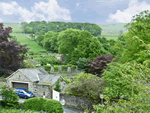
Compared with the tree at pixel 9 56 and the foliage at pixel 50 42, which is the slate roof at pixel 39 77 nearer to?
the tree at pixel 9 56

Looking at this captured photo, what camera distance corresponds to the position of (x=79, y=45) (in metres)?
45.2

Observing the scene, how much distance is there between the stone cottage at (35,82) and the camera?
21.4 m

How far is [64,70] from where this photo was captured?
4312cm

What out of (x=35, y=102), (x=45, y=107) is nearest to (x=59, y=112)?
(x=45, y=107)

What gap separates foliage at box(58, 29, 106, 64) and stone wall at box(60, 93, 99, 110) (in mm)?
24221

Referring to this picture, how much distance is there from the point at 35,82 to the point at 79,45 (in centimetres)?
2461

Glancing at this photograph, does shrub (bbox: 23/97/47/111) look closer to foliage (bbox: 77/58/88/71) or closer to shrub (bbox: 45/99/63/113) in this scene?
shrub (bbox: 45/99/63/113)

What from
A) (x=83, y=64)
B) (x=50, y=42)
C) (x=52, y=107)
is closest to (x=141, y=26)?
(x=52, y=107)

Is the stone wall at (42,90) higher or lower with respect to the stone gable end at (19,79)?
lower

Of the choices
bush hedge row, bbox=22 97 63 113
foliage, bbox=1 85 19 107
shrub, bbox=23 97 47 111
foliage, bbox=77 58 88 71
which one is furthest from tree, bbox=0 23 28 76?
foliage, bbox=77 58 88 71

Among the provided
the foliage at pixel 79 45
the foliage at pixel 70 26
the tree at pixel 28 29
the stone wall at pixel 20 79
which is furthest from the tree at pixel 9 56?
the tree at pixel 28 29

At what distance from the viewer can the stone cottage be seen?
21.4 m

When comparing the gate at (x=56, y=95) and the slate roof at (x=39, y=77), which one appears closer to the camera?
the gate at (x=56, y=95)

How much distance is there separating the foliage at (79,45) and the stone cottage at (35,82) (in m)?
21.1
